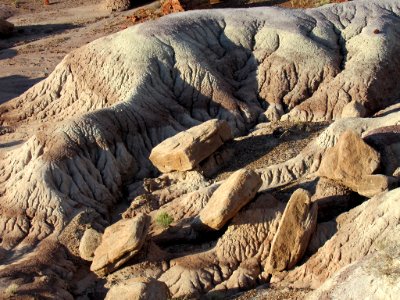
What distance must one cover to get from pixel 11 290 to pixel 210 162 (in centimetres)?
526

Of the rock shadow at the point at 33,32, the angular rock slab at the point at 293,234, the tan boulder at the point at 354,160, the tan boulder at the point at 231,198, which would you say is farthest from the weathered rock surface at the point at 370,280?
the rock shadow at the point at 33,32

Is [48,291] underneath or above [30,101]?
underneath

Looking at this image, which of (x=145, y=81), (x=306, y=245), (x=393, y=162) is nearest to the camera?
(x=306, y=245)

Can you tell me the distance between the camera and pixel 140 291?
10.6m

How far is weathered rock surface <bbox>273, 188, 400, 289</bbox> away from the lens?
36.3ft

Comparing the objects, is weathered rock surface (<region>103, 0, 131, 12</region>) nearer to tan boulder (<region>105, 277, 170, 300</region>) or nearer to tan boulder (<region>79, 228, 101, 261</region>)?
tan boulder (<region>79, 228, 101, 261</region>)

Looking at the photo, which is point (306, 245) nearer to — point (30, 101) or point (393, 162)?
point (393, 162)

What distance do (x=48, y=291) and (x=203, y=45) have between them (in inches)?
367

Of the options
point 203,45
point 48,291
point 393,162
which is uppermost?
point 203,45

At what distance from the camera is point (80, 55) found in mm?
18703

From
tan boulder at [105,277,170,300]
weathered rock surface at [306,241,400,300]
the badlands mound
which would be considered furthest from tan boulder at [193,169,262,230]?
weathered rock surface at [306,241,400,300]

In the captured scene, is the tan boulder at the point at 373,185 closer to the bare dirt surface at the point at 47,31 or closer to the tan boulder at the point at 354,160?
the tan boulder at the point at 354,160

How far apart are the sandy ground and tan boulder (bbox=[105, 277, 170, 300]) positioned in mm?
12416

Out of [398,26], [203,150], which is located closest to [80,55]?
[203,150]
